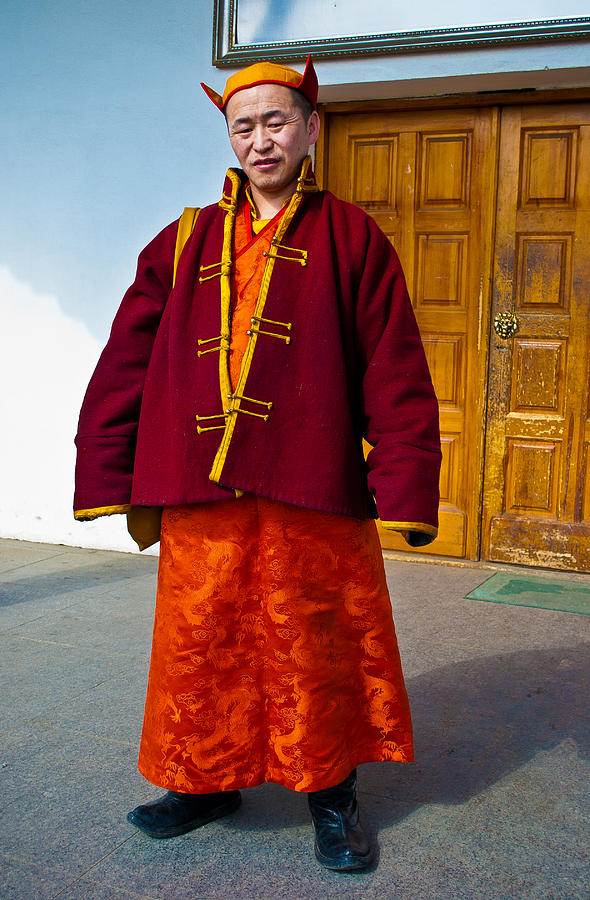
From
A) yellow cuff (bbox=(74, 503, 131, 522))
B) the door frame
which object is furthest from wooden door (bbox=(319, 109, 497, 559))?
yellow cuff (bbox=(74, 503, 131, 522))

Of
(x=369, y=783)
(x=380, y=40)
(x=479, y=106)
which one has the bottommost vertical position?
(x=369, y=783)

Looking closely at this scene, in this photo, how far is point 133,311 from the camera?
207cm

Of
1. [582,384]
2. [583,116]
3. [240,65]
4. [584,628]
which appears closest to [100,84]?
[240,65]

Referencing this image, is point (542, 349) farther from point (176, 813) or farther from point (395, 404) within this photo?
point (176, 813)

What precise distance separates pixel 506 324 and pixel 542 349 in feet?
0.73

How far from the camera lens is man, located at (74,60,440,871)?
1.89 metres

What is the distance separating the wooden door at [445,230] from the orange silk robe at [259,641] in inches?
107

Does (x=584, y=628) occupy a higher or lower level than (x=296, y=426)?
lower

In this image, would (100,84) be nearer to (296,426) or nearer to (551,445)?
(551,445)

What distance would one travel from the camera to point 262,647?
1.97m

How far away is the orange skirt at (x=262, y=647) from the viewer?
6.31 ft

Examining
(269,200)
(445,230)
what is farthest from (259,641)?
(445,230)

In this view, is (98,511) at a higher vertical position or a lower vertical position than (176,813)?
higher

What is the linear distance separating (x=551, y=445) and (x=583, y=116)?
1.62 metres
